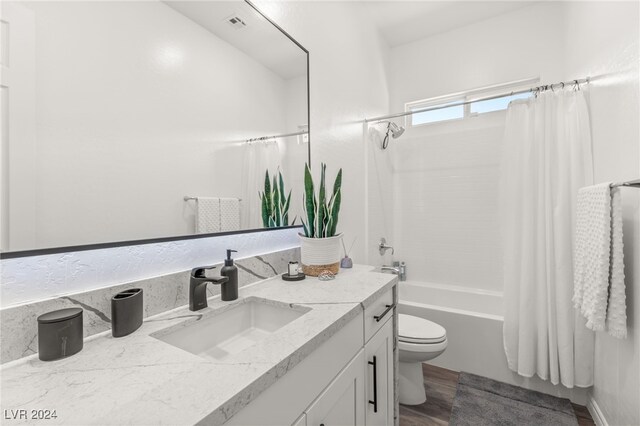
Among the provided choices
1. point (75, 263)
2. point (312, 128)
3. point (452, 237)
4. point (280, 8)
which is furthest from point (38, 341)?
point (452, 237)

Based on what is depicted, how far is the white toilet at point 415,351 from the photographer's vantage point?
1.65 meters

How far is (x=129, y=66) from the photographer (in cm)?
83

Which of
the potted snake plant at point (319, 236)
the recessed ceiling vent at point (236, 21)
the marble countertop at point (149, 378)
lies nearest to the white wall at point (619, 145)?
the potted snake plant at point (319, 236)

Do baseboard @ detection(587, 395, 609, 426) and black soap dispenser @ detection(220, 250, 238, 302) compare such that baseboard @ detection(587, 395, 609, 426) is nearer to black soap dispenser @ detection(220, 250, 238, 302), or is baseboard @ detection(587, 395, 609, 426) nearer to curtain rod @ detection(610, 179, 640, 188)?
curtain rod @ detection(610, 179, 640, 188)

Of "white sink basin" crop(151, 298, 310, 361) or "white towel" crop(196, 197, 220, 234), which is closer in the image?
"white sink basin" crop(151, 298, 310, 361)

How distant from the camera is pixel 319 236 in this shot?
1.42 m

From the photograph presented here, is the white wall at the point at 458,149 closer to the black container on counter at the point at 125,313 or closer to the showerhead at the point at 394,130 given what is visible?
the showerhead at the point at 394,130

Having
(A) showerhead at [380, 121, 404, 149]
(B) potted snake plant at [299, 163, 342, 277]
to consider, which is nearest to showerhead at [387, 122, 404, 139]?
(A) showerhead at [380, 121, 404, 149]

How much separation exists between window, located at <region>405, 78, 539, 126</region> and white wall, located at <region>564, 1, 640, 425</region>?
29.8 inches

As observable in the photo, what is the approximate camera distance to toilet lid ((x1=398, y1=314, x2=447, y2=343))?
166cm

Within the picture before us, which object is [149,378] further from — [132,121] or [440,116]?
[440,116]

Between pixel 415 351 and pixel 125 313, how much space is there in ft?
5.06

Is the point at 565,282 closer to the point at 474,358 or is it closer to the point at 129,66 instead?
the point at 474,358

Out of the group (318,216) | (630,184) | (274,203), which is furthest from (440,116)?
(274,203)
